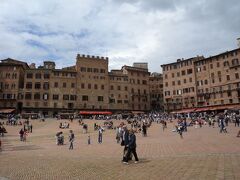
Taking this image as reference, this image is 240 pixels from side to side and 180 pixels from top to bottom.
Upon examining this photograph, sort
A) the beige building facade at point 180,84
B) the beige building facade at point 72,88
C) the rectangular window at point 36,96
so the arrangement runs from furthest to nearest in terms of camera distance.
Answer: the beige building facade at point 180,84
the rectangular window at point 36,96
the beige building facade at point 72,88

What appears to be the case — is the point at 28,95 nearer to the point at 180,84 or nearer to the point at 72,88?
the point at 72,88

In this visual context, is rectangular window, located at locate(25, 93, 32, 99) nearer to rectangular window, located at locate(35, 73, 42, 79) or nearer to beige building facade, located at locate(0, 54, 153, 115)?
beige building facade, located at locate(0, 54, 153, 115)

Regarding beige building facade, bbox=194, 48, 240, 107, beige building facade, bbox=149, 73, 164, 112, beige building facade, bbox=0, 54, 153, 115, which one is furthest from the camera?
beige building facade, bbox=149, 73, 164, 112

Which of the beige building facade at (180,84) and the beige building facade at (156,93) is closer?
the beige building facade at (180,84)

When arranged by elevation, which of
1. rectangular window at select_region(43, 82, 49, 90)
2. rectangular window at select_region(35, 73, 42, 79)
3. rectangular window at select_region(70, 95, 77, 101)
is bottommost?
rectangular window at select_region(70, 95, 77, 101)

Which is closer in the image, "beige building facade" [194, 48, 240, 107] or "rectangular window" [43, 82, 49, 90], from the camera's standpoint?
"beige building facade" [194, 48, 240, 107]

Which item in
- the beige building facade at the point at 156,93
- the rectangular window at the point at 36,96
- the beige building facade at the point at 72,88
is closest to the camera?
the beige building facade at the point at 72,88

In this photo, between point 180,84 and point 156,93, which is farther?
point 156,93

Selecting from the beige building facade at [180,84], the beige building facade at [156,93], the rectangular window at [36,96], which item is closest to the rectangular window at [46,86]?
the rectangular window at [36,96]

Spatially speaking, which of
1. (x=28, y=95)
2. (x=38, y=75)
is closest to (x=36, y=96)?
(x=28, y=95)

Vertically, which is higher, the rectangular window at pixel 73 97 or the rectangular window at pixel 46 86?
the rectangular window at pixel 46 86

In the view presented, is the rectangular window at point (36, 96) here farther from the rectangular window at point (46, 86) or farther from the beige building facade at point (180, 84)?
the beige building facade at point (180, 84)

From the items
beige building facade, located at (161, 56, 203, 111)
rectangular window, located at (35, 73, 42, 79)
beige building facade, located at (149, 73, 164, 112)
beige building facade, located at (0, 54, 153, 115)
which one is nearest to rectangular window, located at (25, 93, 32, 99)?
beige building facade, located at (0, 54, 153, 115)

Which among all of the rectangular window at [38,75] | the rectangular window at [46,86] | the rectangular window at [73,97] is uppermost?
the rectangular window at [38,75]
